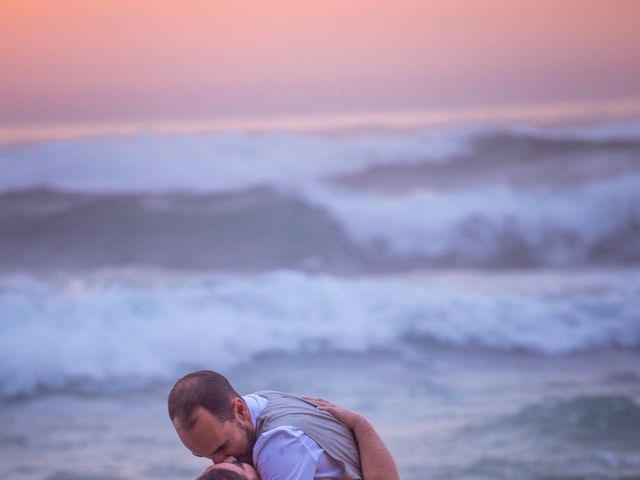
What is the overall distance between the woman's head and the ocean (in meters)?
2.25

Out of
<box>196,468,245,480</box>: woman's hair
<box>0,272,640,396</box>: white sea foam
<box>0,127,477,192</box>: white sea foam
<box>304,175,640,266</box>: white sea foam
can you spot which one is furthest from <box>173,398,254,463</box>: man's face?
→ <box>0,127,477,192</box>: white sea foam

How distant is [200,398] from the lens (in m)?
1.24

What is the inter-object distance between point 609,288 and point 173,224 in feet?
12.6

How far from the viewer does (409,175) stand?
886 cm

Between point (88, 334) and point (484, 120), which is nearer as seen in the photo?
point (88, 334)

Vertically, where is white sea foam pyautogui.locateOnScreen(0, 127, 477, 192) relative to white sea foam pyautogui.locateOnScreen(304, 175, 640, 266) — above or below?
above

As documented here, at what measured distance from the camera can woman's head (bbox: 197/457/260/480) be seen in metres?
1.14

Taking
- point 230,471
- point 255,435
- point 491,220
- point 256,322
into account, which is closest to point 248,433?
point 255,435

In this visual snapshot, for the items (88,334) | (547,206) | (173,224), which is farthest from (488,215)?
(88,334)

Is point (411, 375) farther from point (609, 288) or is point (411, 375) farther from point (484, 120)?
point (484, 120)

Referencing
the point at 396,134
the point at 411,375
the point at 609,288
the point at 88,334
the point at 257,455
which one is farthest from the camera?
the point at 396,134

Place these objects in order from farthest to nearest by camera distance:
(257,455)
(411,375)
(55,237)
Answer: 1. (55,237)
2. (411,375)
3. (257,455)

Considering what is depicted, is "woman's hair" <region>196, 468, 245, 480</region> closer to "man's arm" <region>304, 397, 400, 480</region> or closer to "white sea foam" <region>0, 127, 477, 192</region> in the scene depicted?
"man's arm" <region>304, 397, 400, 480</region>

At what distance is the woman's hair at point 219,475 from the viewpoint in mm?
1132
